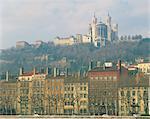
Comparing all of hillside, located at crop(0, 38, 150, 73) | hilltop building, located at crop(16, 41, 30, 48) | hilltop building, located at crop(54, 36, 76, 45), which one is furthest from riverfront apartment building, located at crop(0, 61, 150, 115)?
hilltop building, located at crop(54, 36, 76, 45)

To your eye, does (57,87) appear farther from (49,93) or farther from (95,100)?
(95,100)

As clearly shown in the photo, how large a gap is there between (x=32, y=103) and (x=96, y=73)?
3794mm

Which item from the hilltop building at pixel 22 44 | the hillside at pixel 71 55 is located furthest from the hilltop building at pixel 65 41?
the hilltop building at pixel 22 44

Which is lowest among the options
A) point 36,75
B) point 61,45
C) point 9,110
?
point 9,110

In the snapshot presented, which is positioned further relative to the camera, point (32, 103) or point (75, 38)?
point (75, 38)

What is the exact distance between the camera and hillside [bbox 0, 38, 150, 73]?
82.1 ft

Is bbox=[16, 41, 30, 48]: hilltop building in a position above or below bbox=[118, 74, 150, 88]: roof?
above

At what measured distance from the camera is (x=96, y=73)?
2247cm

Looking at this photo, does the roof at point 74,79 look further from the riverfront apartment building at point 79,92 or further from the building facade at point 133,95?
the building facade at point 133,95

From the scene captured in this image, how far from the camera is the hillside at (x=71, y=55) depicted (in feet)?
82.1

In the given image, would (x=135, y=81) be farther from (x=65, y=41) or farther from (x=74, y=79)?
(x=65, y=41)

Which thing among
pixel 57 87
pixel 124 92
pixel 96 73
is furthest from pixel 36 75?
pixel 124 92

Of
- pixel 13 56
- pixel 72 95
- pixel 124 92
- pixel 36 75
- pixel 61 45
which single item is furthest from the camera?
pixel 61 45

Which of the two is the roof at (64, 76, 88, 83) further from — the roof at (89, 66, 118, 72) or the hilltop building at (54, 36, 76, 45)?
the hilltop building at (54, 36, 76, 45)
